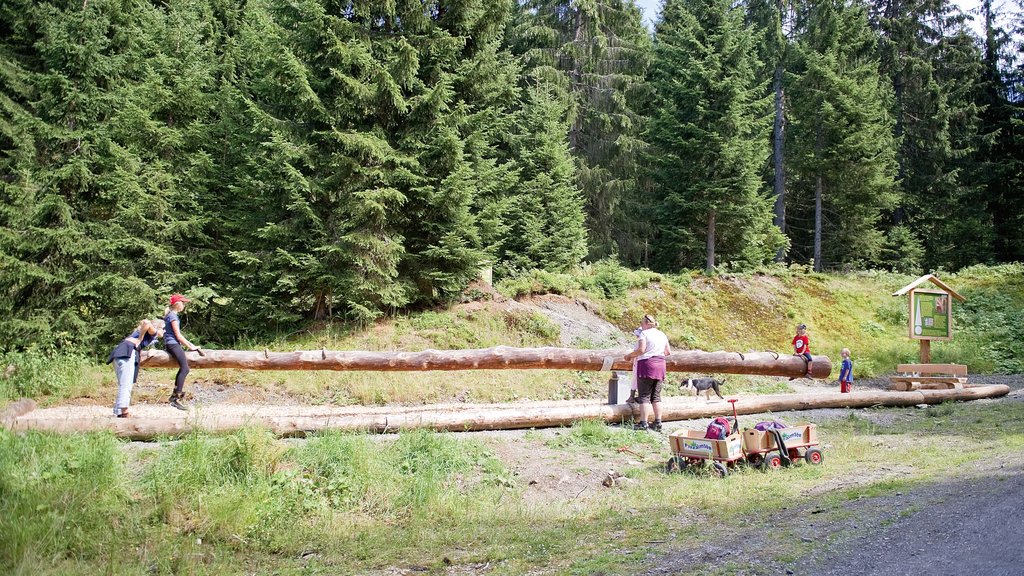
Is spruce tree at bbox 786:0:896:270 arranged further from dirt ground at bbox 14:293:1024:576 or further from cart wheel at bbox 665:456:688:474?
cart wheel at bbox 665:456:688:474

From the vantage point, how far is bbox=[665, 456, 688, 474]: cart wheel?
802 centimetres

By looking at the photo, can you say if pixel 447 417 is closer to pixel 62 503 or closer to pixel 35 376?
pixel 62 503

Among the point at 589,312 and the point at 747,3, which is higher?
the point at 747,3

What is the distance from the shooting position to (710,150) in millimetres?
22312

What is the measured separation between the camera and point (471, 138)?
631 inches

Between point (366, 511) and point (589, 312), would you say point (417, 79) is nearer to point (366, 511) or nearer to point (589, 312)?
point (589, 312)

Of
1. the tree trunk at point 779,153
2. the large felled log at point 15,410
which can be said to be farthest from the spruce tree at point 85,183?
the tree trunk at point 779,153

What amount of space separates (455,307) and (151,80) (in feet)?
33.2

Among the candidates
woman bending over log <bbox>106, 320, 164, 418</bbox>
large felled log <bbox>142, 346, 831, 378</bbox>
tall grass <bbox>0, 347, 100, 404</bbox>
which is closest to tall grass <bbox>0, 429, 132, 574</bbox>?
woman bending over log <bbox>106, 320, 164, 418</bbox>

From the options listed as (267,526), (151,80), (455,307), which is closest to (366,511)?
(267,526)

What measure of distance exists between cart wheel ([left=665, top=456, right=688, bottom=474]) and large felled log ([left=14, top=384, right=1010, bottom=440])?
2323 millimetres

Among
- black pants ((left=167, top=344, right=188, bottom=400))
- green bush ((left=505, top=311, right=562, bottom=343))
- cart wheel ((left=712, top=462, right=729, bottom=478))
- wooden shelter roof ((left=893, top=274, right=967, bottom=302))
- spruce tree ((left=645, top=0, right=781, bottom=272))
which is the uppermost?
spruce tree ((left=645, top=0, right=781, bottom=272))

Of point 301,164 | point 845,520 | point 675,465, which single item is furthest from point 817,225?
point 845,520

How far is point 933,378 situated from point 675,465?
1023cm
